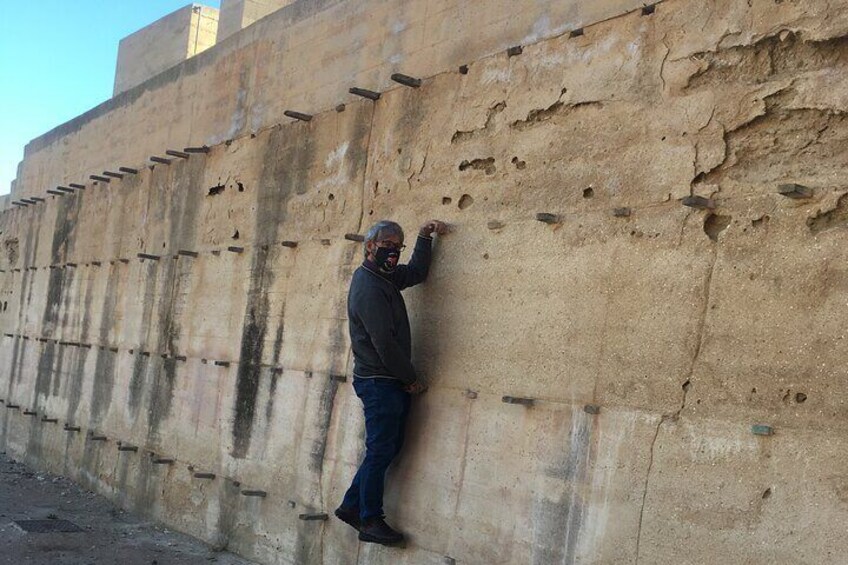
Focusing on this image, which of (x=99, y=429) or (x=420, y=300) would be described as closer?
(x=420, y=300)

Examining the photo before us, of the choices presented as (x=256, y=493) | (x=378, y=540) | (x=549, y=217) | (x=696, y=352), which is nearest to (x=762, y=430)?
(x=696, y=352)

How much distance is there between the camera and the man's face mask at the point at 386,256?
4.94 m

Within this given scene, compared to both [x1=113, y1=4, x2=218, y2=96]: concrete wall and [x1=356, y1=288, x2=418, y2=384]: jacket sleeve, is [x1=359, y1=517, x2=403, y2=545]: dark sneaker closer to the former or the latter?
[x1=356, y1=288, x2=418, y2=384]: jacket sleeve

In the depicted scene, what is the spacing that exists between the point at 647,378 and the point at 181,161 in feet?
17.3

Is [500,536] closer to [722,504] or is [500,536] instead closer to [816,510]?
[722,504]

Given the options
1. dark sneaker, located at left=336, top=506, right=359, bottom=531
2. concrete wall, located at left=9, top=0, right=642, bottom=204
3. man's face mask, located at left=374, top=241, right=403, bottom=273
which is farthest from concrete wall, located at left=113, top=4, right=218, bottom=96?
dark sneaker, located at left=336, top=506, right=359, bottom=531

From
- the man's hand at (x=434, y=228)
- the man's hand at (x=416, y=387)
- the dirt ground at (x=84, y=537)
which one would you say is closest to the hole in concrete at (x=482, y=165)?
the man's hand at (x=434, y=228)

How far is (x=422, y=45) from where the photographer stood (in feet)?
18.0

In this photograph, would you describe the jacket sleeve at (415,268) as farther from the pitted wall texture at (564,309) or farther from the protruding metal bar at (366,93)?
the protruding metal bar at (366,93)

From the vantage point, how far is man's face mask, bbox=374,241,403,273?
16.2 ft

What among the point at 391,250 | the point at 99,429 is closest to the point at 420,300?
the point at 391,250

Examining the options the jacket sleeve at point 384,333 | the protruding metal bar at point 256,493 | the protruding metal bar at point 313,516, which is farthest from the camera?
the protruding metal bar at point 256,493

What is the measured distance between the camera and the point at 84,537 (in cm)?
687

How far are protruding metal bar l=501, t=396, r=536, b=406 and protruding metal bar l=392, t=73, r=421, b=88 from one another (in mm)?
2019
